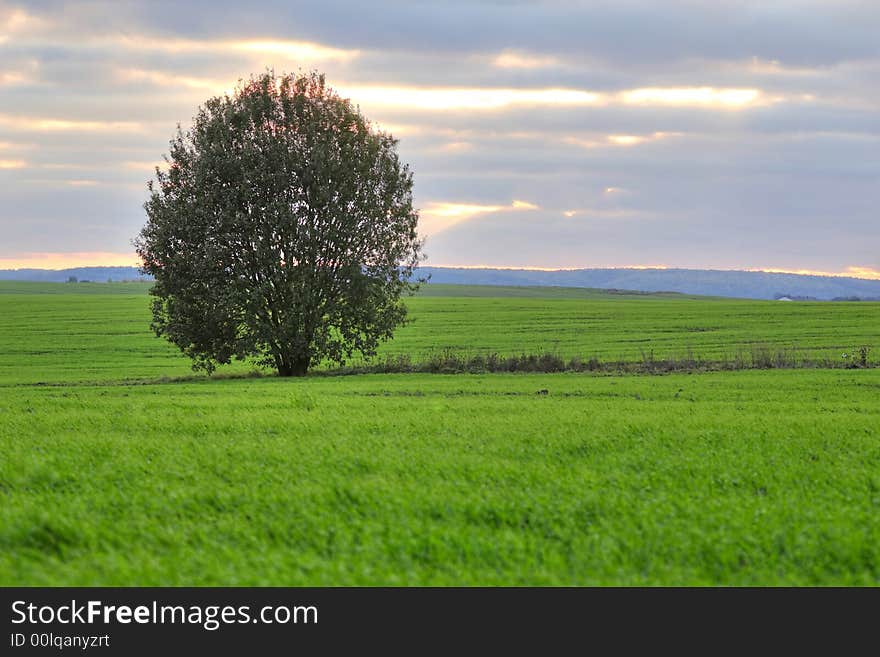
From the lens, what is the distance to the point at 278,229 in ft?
125

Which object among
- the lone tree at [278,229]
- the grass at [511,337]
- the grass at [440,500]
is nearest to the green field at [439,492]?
the grass at [440,500]

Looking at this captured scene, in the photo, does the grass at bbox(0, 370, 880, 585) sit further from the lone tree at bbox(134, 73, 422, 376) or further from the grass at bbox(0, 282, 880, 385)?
the grass at bbox(0, 282, 880, 385)

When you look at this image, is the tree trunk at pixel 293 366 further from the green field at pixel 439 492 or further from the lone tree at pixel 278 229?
the green field at pixel 439 492

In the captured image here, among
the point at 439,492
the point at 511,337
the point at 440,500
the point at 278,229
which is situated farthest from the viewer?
the point at 511,337

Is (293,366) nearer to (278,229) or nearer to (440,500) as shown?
(278,229)

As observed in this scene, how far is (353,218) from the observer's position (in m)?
39.2

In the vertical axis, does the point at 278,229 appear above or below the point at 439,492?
above

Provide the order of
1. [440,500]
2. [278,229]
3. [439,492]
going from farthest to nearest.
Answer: [278,229] < [439,492] < [440,500]

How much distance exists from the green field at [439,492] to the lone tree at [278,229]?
54.4ft

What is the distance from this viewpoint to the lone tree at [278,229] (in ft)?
124

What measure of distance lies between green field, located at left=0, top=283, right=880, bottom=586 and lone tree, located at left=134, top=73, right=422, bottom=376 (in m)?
16.6

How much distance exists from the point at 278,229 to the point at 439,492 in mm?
30309

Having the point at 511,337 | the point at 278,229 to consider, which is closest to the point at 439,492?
the point at 278,229

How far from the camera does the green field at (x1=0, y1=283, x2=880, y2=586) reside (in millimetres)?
6992
